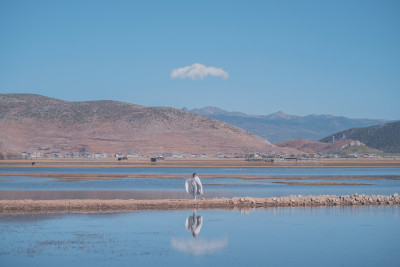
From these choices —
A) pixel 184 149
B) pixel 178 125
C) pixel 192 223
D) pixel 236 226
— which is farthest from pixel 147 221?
pixel 178 125

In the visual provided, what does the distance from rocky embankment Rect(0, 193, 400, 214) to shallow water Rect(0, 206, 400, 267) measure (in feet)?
5.45

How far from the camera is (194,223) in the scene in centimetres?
2220

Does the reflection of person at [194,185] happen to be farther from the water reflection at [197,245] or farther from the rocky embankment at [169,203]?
the water reflection at [197,245]

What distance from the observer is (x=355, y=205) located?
29062 mm

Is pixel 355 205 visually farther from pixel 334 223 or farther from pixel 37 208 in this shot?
pixel 37 208

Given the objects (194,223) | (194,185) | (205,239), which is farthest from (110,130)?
(205,239)

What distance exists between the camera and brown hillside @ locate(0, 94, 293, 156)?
504 ft

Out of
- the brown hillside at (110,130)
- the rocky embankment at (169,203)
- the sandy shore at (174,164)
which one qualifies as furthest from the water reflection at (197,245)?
the brown hillside at (110,130)

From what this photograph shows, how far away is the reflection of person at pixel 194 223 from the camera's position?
2046 centimetres

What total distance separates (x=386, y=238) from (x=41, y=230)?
38.8 ft

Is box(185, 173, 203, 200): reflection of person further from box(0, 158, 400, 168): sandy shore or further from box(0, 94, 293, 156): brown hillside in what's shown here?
box(0, 94, 293, 156): brown hillside

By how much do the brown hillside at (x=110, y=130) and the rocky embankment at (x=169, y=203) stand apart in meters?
121

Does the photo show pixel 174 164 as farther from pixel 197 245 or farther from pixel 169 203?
pixel 197 245

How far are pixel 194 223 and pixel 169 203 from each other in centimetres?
535
